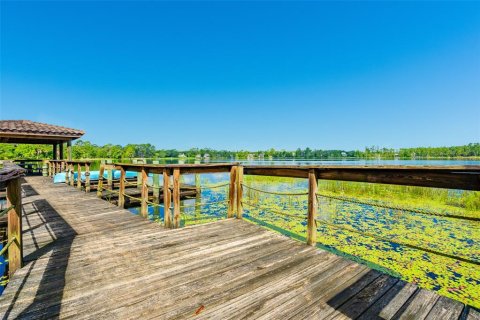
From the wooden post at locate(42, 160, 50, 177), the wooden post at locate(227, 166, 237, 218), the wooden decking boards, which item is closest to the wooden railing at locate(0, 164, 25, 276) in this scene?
the wooden decking boards

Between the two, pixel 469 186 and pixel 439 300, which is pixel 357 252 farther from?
pixel 469 186

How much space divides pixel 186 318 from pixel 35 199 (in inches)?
332

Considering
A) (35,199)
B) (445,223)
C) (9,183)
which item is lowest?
(445,223)

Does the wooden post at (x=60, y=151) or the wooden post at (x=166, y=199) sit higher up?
the wooden post at (x=60, y=151)

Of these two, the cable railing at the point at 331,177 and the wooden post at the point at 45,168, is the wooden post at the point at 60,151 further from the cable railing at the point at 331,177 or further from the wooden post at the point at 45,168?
the cable railing at the point at 331,177

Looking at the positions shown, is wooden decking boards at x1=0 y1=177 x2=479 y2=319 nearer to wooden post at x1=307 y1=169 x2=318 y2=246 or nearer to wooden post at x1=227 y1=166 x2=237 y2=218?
wooden post at x1=307 y1=169 x2=318 y2=246

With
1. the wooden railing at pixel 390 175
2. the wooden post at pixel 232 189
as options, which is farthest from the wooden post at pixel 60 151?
the wooden railing at pixel 390 175

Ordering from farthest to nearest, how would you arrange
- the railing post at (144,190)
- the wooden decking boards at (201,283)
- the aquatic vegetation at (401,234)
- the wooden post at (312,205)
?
1. the railing post at (144,190)
2. the aquatic vegetation at (401,234)
3. the wooden post at (312,205)
4. the wooden decking boards at (201,283)

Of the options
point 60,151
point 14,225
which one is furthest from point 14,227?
point 60,151

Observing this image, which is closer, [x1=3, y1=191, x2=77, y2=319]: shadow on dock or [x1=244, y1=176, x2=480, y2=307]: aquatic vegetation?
[x1=3, y1=191, x2=77, y2=319]: shadow on dock

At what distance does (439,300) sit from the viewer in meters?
2.09

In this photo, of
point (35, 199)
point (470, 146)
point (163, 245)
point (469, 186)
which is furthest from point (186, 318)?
point (470, 146)

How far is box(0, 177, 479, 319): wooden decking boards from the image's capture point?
1.94 m

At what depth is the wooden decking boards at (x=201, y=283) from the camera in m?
1.94
